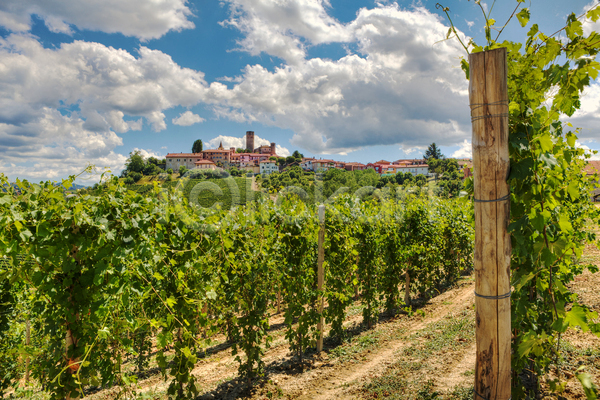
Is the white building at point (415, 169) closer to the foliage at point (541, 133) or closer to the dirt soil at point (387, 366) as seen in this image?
the dirt soil at point (387, 366)

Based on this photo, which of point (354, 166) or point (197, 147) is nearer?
point (354, 166)

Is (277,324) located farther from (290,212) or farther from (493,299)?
(493,299)

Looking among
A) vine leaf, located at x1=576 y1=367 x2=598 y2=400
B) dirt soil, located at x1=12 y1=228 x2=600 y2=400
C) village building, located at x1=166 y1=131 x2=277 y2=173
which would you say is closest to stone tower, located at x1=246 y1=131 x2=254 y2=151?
village building, located at x1=166 y1=131 x2=277 y2=173

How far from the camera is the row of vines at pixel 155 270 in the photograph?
97.5 inches

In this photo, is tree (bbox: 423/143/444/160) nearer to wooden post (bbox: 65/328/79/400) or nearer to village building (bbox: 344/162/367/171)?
village building (bbox: 344/162/367/171)

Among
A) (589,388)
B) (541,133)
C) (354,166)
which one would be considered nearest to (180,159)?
(354,166)

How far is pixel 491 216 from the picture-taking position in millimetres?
1834

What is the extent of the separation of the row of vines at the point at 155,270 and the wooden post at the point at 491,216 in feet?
1.41

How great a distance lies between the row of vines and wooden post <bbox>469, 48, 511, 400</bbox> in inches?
16.9

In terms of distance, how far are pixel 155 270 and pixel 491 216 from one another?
3267 millimetres

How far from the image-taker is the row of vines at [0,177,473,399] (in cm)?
248

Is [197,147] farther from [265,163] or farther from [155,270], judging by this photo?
[155,270]

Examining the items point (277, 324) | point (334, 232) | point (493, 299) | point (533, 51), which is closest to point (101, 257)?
point (493, 299)

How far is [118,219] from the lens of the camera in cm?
264
